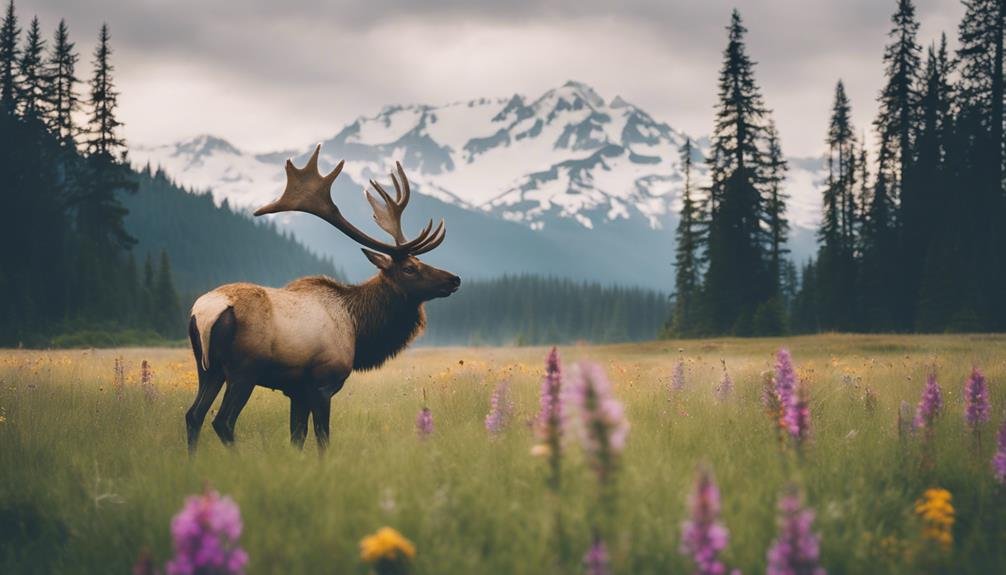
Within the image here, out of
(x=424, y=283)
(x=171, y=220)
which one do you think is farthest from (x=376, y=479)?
(x=171, y=220)

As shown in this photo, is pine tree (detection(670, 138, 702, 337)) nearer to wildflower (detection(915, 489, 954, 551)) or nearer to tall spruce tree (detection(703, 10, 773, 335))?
tall spruce tree (detection(703, 10, 773, 335))

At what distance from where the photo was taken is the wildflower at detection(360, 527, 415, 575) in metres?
3.28

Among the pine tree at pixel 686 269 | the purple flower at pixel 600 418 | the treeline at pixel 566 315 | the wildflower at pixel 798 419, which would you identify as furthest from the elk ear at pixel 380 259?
the treeline at pixel 566 315

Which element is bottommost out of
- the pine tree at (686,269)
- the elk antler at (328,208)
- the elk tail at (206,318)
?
the elk tail at (206,318)

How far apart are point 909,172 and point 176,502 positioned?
153ft

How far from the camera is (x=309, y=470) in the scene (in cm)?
456

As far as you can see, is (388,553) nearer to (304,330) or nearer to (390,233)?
(304,330)

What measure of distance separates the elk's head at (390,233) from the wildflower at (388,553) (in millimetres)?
4877

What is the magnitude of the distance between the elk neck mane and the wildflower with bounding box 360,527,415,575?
4.42 m

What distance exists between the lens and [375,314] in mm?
7945

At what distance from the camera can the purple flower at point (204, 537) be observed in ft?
9.14

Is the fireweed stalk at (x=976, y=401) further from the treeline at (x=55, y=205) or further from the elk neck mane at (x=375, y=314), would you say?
the treeline at (x=55, y=205)

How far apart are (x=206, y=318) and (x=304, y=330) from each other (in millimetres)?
907

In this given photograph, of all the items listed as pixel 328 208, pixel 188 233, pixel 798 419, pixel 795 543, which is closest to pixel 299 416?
pixel 328 208
